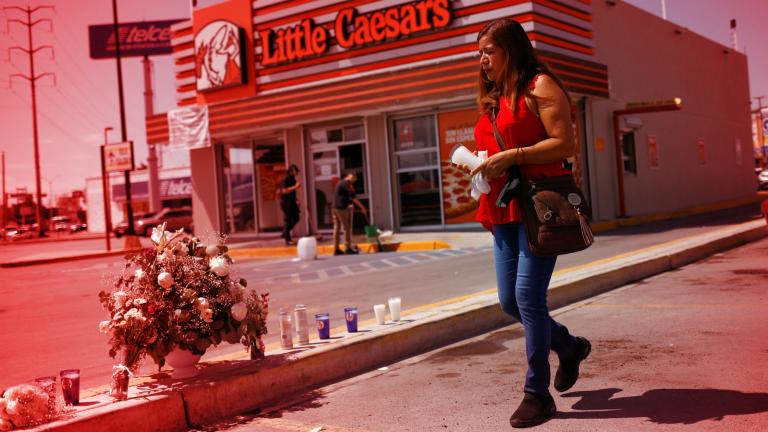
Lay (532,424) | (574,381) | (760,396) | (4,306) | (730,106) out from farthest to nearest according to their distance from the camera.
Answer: (730,106) < (4,306) < (574,381) < (760,396) < (532,424)

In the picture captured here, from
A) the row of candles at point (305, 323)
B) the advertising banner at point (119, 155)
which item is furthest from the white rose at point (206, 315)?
the advertising banner at point (119, 155)

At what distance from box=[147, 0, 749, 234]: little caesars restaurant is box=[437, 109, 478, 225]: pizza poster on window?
0.09 ft

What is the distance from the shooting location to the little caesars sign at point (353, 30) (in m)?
17.3

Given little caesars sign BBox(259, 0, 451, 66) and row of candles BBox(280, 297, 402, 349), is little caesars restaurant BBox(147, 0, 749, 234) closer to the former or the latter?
little caesars sign BBox(259, 0, 451, 66)

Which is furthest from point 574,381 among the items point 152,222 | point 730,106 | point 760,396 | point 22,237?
point 22,237

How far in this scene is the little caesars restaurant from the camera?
Result: 17062 millimetres

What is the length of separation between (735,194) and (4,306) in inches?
1131

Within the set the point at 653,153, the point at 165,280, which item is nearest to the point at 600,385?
the point at 165,280

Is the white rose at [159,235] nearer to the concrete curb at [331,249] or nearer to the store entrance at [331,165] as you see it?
the concrete curb at [331,249]

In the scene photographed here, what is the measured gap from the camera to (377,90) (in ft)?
57.6

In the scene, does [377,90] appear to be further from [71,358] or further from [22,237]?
[22,237]

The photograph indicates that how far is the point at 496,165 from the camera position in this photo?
3.39m

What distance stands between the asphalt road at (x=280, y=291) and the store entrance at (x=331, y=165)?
4.36 meters

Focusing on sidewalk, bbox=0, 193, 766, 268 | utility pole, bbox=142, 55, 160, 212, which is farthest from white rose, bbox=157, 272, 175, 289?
utility pole, bbox=142, 55, 160, 212
